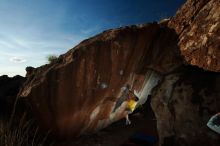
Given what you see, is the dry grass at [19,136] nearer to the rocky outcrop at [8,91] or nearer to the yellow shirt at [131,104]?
the rocky outcrop at [8,91]

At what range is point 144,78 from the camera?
8.07 metres

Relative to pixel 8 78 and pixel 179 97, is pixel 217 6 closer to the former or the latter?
pixel 179 97

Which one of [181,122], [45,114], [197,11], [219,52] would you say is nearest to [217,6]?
[197,11]

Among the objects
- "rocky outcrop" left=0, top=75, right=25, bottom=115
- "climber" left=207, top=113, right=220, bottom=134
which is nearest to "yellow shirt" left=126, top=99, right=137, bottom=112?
"climber" left=207, top=113, right=220, bottom=134

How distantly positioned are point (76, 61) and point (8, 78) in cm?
525

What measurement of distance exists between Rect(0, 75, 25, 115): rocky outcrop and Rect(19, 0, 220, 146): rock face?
1056 millimetres

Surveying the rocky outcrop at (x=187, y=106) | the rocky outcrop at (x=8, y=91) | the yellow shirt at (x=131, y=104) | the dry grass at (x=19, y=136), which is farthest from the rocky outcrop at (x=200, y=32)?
the rocky outcrop at (x=8, y=91)

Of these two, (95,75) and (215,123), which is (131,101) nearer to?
(95,75)

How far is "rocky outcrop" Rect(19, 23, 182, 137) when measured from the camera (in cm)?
737

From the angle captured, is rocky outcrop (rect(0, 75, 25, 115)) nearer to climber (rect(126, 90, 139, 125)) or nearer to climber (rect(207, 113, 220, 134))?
climber (rect(126, 90, 139, 125))

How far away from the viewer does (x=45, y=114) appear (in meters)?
7.61

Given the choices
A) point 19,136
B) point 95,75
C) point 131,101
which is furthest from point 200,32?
point 19,136

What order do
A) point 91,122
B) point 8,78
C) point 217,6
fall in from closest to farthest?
point 217,6
point 91,122
point 8,78

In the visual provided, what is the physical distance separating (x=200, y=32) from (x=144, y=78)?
7.92 feet
